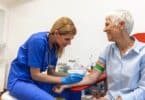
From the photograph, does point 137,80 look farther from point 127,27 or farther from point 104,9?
point 104,9

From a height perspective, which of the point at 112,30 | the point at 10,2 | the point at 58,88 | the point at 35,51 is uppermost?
the point at 10,2

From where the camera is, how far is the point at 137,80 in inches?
70.2

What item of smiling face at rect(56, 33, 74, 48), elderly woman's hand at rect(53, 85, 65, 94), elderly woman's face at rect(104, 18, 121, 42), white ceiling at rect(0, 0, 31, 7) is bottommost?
elderly woman's hand at rect(53, 85, 65, 94)

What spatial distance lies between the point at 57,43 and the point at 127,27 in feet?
1.71

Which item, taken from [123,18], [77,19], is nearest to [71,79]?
[123,18]

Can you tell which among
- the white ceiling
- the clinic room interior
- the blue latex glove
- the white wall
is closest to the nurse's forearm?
the blue latex glove

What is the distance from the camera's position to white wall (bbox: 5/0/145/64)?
2729 millimetres

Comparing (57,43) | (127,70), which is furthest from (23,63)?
(127,70)

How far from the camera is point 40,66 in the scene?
6.35 ft

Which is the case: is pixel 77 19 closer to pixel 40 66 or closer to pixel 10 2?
pixel 10 2

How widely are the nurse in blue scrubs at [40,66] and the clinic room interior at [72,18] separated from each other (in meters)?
0.69

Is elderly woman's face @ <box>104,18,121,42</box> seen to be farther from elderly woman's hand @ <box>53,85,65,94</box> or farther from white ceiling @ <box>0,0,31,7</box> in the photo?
white ceiling @ <box>0,0,31,7</box>

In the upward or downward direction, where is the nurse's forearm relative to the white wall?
downward

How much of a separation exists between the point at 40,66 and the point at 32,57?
0.10m
